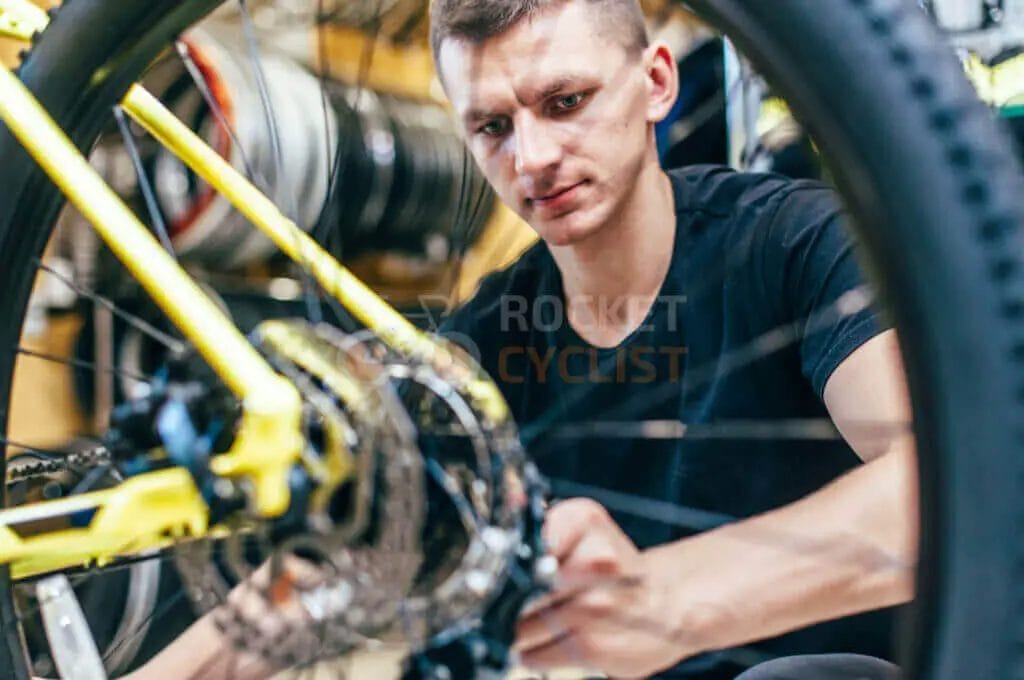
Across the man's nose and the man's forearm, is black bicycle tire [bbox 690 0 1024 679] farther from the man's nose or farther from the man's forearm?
the man's nose

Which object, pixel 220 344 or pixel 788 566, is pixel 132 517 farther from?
pixel 788 566

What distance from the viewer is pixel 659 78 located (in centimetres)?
58

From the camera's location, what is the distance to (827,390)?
53 cm

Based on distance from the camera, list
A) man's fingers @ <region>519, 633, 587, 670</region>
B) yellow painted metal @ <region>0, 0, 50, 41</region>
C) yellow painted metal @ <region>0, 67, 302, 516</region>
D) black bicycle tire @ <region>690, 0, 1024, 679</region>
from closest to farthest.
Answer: black bicycle tire @ <region>690, 0, 1024, 679</region>, yellow painted metal @ <region>0, 67, 302, 516</region>, man's fingers @ <region>519, 633, 587, 670</region>, yellow painted metal @ <region>0, 0, 50, 41</region>

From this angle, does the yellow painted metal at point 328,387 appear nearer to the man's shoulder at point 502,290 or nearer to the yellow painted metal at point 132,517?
the yellow painted metal at point 132,517

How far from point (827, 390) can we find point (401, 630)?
256 mm

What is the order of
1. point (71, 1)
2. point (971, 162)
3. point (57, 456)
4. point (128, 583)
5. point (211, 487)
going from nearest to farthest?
point (971, 162)
point (211, 487)
point (71, 1)
point (57, 456)
point (128, 583)

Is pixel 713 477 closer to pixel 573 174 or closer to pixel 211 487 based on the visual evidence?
pixel 573 174

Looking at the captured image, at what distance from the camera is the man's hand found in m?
0.45

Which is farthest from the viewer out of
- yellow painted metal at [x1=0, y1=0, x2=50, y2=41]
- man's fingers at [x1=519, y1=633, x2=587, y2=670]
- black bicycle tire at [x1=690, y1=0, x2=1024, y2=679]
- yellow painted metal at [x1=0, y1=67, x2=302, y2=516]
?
yellow painted metal at [x1=0, y1=0, x2=50, y2=41]

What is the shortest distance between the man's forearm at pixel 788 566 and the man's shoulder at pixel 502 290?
9.5 inches

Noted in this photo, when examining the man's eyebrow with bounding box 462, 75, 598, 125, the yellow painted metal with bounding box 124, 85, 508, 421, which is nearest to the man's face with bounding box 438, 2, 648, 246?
the man's eyebrow with bounding box 462, 75, 598, 125

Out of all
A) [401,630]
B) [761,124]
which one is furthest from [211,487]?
[761,124]

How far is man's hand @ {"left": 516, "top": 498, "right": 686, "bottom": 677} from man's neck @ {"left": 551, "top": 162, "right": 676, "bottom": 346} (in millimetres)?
181
